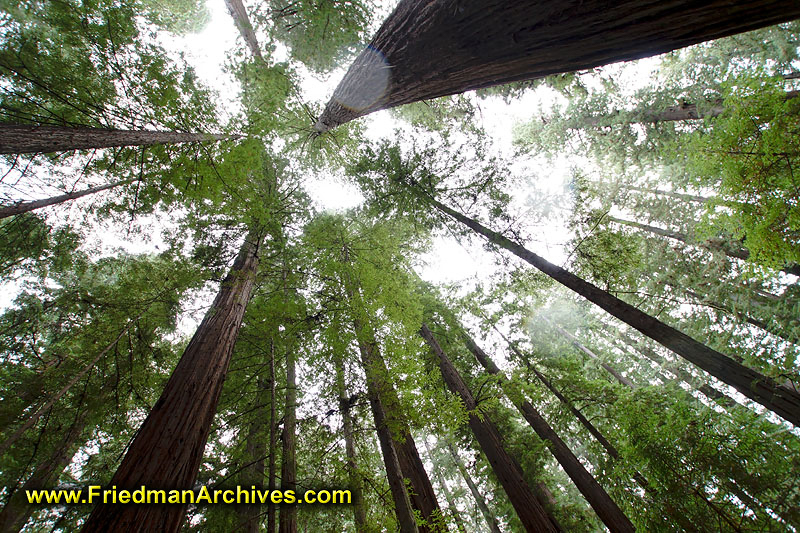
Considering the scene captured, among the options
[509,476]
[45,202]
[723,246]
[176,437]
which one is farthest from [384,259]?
[723,246]

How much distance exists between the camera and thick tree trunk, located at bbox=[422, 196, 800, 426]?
127 inches

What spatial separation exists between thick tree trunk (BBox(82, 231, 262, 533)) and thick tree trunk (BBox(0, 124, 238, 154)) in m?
2.69

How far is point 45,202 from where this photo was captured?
678 cm

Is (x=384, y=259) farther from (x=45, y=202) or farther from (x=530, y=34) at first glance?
(x=45, y=202)

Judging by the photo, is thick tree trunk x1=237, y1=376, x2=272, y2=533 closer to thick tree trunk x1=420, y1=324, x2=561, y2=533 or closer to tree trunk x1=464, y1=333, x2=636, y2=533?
thick tree trunk x1=420, y1=324, x2=561, y2=533

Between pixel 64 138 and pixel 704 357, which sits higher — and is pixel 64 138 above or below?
above

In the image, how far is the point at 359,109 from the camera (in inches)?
181

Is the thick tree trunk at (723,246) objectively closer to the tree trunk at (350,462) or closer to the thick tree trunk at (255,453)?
the tree trunk at (350,462)

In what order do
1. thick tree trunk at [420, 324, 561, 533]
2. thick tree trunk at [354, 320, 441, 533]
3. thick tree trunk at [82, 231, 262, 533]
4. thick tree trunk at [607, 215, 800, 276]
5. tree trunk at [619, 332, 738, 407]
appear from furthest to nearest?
tree trunk at [619, 332, 738, 407] < thick tree trunk at [607, 215, 800, 276] < thick tree trunk at [420, 324, 561, 533] < thick tree trunk at [354, 320, 441, 533] < thick tree trunk at [82, 231, 262, 533]

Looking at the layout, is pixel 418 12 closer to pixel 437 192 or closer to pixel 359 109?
pixel 359 109

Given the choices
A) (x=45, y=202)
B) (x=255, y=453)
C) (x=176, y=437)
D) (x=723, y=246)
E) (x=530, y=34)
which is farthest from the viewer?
(x=723, y=246)

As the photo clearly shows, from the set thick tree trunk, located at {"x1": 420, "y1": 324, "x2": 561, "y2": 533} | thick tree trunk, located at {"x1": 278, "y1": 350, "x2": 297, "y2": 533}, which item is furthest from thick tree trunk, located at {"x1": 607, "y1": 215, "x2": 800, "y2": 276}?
thick tree trunk, located at {"x1": 278, "y1": 350, "x2": 297, "y2": 533}

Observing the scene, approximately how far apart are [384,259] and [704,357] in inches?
201

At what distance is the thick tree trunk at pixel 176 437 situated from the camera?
225cm
